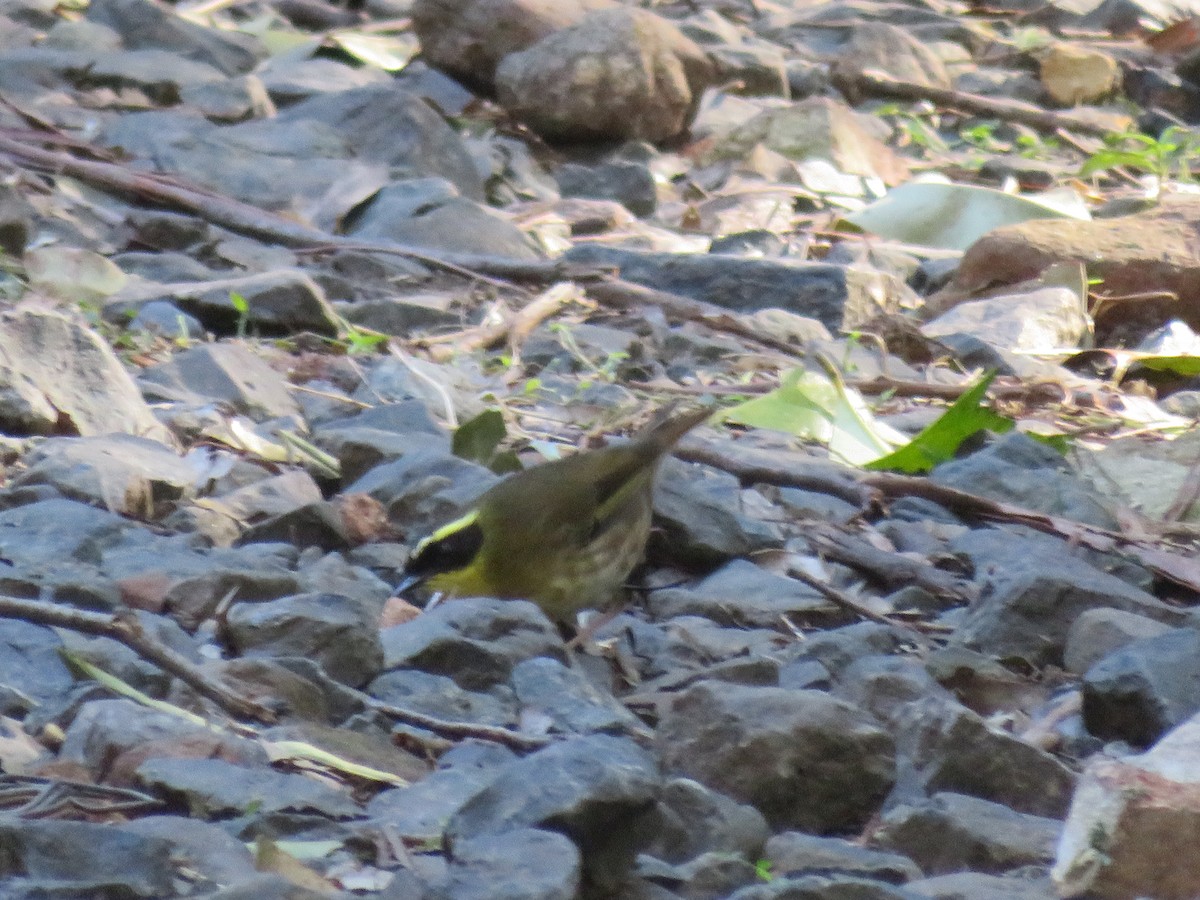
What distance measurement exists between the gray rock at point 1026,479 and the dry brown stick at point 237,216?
1.99 m

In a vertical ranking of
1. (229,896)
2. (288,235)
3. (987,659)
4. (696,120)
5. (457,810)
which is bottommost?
(696,120)

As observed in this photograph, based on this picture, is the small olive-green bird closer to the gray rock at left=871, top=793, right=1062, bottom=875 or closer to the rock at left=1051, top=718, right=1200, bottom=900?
the gray rock at left=871, top=793, right=1062, bottom=875

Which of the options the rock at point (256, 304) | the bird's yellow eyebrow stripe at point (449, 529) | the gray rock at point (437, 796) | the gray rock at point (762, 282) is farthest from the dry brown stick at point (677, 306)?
the gray rock at point (437, 796)

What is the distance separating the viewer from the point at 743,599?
3938 millimetres

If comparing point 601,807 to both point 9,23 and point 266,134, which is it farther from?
point 9,23

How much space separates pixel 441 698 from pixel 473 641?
0.59 ft

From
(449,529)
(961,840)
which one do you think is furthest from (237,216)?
(961,840)

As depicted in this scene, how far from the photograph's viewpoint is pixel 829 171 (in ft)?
28.9

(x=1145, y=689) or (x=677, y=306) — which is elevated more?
(x=1145, y=689)

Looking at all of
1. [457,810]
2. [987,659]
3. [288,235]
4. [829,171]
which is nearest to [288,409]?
[288,235]

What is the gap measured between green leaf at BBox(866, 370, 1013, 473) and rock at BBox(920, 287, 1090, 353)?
1370mm

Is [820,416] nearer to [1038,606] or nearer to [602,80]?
[1038,606]

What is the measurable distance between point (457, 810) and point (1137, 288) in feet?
16.1

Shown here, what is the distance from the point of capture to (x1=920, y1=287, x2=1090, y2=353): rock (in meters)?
6.34
